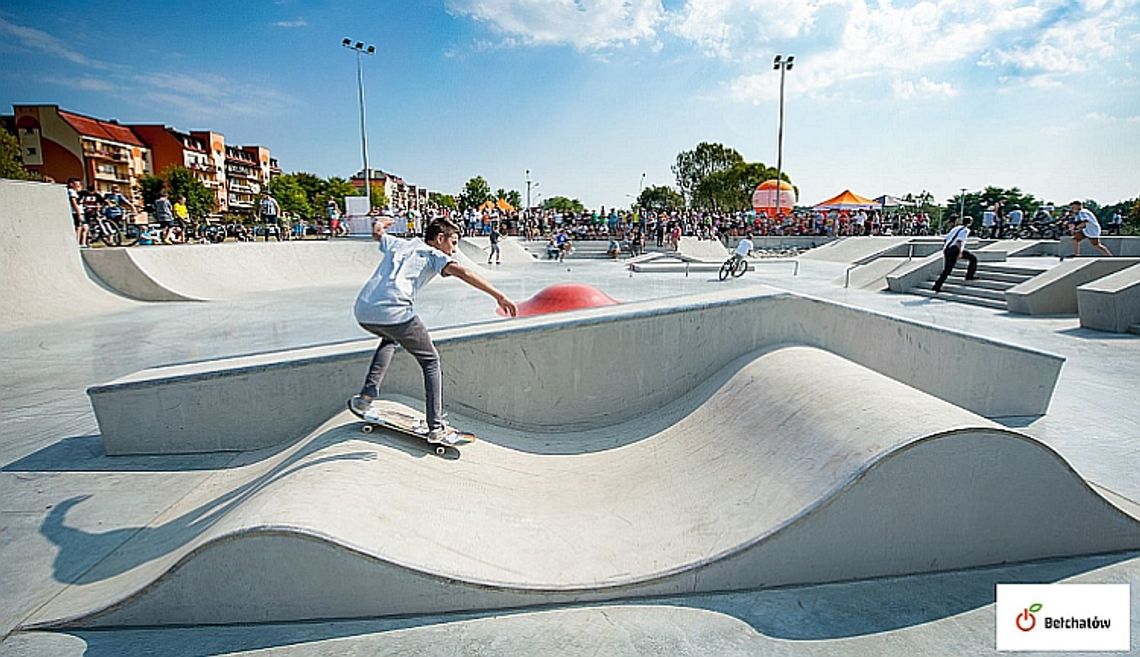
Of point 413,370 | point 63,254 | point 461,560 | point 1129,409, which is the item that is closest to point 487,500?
point 461,560

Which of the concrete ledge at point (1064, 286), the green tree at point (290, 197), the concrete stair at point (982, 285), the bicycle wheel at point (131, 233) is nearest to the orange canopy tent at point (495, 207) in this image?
the bicycle wheel at point (131, 233)

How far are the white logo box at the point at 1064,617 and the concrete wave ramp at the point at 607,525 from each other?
0.30m

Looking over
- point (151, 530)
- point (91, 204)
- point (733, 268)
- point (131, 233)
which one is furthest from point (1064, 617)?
point (131, 233)

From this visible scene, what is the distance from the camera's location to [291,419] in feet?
16.3

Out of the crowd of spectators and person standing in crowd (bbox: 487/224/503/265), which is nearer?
person standing in crowd (bbox: 487/224/503/265)

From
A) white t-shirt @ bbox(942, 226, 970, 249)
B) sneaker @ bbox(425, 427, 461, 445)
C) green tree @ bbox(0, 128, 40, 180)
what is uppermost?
green tree @ bbox(0, 128, 40, 180)

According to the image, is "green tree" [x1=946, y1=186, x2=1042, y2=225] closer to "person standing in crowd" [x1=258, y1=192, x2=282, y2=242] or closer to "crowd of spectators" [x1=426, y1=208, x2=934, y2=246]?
"crowd of spectators" [x1=426, y1=208, x2=934, y2=246]

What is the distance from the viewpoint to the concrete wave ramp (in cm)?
279

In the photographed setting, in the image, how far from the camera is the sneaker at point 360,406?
410 cm

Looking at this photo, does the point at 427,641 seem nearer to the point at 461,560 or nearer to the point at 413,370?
the point at 461,560

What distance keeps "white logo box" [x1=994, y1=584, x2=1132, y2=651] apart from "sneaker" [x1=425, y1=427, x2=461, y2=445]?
10.3ft

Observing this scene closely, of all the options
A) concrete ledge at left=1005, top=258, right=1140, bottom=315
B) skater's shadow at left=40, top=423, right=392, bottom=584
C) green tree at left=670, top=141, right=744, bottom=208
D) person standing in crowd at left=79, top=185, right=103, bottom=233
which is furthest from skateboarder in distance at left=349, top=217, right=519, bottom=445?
green tree at left=670, top=141, right=744, bottom=208

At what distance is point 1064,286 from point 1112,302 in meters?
2.08

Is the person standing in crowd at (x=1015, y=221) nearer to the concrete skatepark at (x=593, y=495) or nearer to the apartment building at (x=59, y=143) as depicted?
the concrete skatepark at (x=593, y=495)
